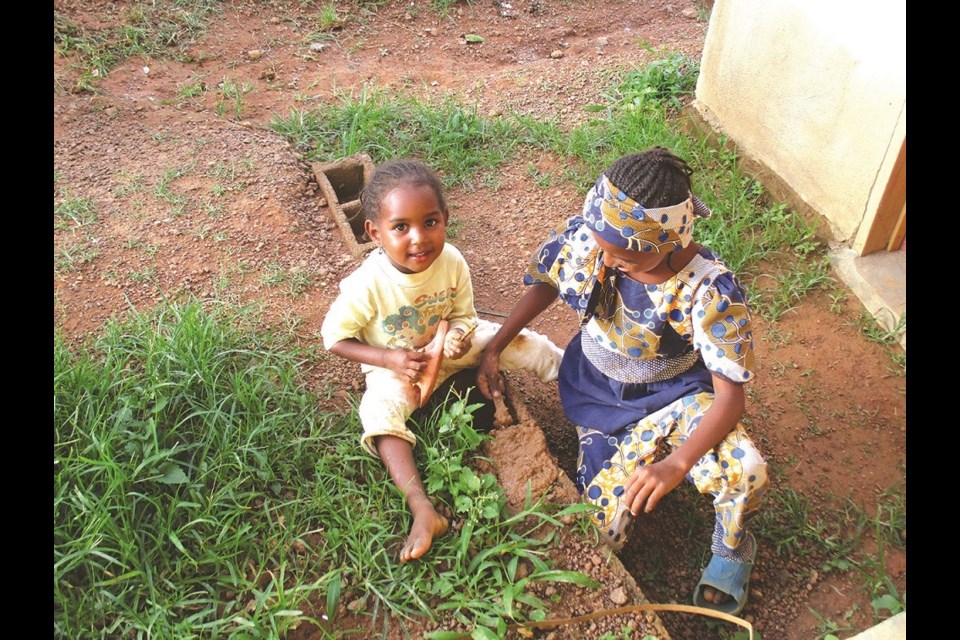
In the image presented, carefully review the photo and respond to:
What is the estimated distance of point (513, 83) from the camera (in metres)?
5.26

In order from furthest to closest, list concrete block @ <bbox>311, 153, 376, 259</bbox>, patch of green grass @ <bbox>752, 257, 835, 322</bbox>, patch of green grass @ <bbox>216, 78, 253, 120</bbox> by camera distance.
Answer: patch of green grass @ <bbox>216, 78, 253, 120</bbox>
concrete block @ <bbox>311, 153, 376, 259</bbox>
patch of green grass @ <bbox>752, 257, 835, 322</bbox>

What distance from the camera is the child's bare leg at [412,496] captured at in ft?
7.41

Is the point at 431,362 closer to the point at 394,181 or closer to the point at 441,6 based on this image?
the point at 394,181

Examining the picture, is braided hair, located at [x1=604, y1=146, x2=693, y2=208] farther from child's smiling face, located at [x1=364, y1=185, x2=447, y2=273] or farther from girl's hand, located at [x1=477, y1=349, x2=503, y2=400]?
girl's hand, located at [x1=477, y1=349, x2=503, y2=400]

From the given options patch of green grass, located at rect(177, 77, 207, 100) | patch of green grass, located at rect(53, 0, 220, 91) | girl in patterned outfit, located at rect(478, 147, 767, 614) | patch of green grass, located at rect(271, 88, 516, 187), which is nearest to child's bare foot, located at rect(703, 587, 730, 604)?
girl in patterned outfit, located at rect(478, 147, 767, 614)

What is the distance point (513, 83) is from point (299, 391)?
328 centimetres

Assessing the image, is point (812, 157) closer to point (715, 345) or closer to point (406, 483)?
point (715, 345)

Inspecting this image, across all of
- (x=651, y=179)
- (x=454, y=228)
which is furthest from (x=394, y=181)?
(x=454, y=228)

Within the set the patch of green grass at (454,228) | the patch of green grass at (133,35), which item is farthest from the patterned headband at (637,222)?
the patch of green grass at (133,35)

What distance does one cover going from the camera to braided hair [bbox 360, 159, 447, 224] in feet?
7.84

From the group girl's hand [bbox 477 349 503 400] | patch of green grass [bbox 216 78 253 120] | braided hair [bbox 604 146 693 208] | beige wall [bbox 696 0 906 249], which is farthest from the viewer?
patch of green grass [bbox 216 78 253 120]

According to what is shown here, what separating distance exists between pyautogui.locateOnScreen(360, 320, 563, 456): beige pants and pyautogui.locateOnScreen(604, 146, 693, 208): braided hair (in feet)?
3.20

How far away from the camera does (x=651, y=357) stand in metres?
2.47
